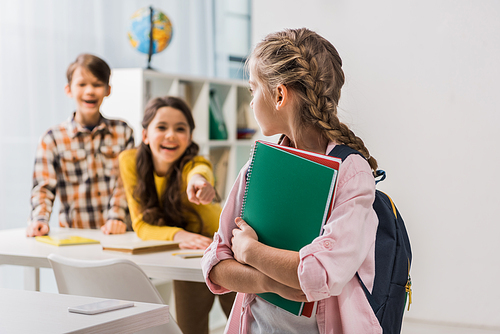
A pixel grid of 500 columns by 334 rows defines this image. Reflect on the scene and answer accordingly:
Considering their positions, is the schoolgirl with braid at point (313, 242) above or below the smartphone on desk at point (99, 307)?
above

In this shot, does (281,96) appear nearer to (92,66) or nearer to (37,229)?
(37,229)

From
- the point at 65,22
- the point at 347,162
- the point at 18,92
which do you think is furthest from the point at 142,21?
the point at 347,162

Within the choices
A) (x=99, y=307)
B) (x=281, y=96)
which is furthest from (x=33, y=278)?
(x=281, y=96)

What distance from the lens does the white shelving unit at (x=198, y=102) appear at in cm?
286

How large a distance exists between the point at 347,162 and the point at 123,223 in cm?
149

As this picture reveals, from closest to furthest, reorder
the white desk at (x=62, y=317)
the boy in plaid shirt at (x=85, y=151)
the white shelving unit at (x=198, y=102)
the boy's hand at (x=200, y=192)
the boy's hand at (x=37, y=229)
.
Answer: the white desk at (x=62, y=317) < the boy's hand at (x=200, y=192) < the boy's hand at (x=37, y=229) < the boy in plaid shirt at (x=85, y=151) < the white shelving unit at (x=198, y=102)

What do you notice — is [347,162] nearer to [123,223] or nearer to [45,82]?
[123,223]

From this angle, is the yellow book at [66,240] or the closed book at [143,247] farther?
the yellow book at [66,240]

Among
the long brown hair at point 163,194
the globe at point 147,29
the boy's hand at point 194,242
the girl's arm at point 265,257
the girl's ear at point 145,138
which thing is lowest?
the boy's hand at point 194,242

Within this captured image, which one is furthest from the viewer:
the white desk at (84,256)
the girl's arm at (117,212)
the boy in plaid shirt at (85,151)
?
the boy in plaid shirt at (85,151)

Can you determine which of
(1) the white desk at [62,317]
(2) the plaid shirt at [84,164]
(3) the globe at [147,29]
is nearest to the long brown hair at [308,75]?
(1) the white desk at [62,317]

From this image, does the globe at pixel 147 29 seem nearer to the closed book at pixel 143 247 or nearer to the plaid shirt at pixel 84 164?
the plaid shirt at pixel 84 164

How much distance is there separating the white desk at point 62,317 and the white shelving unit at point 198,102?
186 cm

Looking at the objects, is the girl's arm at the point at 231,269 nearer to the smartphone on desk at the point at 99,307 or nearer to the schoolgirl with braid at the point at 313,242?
the schoolgirl with braid at the point at 313,242
